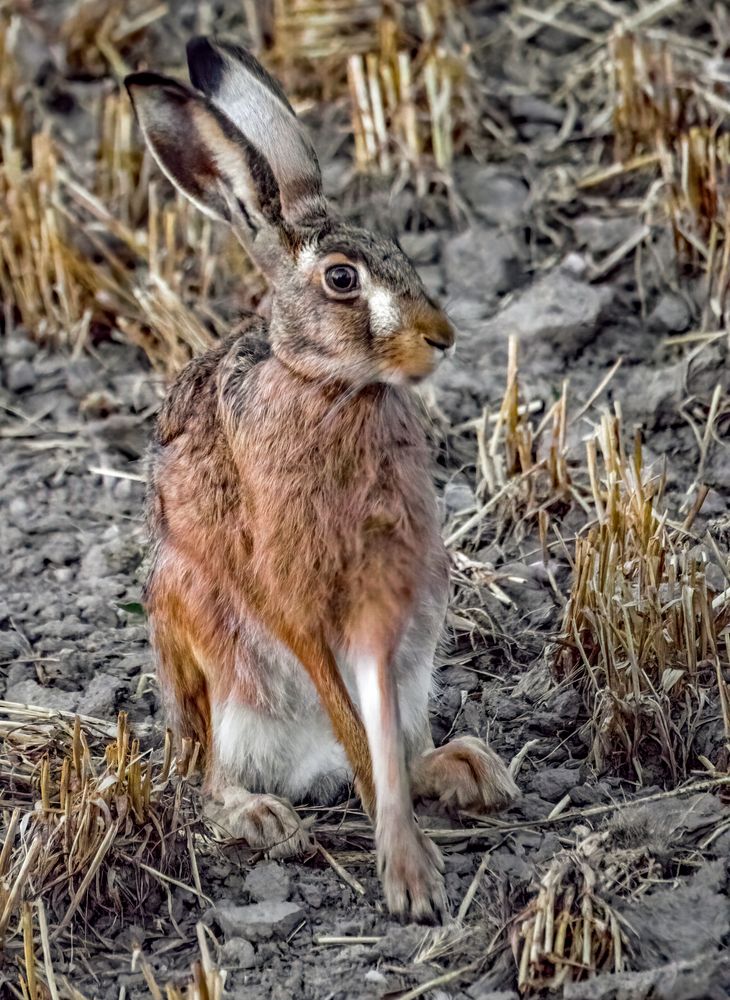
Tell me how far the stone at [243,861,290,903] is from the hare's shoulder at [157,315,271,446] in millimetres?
1012

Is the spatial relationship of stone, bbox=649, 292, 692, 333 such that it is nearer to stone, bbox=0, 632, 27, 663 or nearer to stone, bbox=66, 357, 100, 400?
stone, bbox=66, 357, 100, 400

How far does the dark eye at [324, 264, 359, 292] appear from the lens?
3777mm

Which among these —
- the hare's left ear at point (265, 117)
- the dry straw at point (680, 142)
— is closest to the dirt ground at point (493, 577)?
the dry straw at point (680, 142)

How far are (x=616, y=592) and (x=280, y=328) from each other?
104 centimetres

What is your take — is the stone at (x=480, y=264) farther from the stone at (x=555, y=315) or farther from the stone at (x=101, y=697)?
the stone at (x=101, y=697)

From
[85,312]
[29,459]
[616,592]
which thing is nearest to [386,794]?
[616,592]

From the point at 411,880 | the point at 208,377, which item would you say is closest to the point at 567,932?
the point at 411,880

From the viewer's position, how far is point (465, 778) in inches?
161

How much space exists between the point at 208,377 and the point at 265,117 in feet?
2.05

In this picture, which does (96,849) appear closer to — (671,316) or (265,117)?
(265,117)

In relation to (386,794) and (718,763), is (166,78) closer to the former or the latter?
(386,794)

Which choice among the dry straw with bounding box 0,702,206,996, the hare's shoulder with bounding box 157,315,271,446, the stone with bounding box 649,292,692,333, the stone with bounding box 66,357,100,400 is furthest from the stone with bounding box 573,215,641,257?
the dry straw with bounding box 0,702,206,996

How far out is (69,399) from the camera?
6.11 m

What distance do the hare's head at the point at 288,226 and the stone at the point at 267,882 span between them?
43.3 inches
